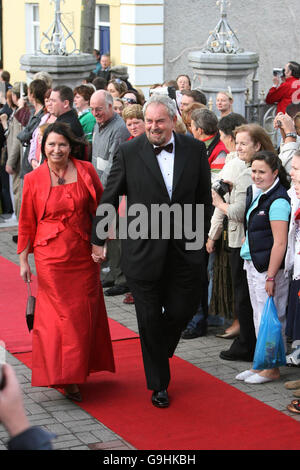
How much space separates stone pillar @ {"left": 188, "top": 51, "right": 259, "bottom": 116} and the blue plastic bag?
5772 millimetres

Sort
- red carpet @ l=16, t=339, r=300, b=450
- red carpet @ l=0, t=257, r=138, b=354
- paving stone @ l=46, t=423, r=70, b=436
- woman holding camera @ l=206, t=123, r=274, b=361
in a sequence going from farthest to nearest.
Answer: red carpet @ l=0, t=257, r=138, b=354 → woman holding camera @ l=206, t=123, r=274, b=361 → paving stone @ l=46, t=423, r=70, b=436 → red carpet @ l=16, t=339, r=300, b=450

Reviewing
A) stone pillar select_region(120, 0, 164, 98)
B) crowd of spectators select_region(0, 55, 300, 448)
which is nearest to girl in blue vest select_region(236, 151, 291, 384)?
crowd of spectators select_region(0, 55, 300, 448)

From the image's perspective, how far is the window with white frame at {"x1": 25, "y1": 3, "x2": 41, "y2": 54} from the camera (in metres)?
26.2

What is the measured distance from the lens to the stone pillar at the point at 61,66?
1372cm

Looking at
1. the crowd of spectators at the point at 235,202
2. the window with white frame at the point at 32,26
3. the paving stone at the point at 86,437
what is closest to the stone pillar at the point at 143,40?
the window with white frame at the point at 32,26

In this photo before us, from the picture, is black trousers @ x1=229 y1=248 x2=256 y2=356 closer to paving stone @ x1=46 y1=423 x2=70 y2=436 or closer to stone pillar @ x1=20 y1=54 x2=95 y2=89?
paving stone @ x1=46 y1=423 x2=70 y2=436

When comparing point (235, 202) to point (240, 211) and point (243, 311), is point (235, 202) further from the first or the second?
point (243, 311)

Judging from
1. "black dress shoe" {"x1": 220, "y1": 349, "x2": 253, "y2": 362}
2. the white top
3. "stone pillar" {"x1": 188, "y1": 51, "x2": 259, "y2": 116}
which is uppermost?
"stone pillar" {"x1": 188, "y1": 51, "x2": 259, "y2": 116}

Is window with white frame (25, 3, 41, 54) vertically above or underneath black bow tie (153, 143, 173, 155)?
above

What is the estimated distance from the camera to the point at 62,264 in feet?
21.6
